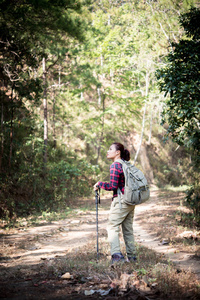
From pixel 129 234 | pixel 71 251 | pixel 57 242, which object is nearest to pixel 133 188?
pixel 129 234

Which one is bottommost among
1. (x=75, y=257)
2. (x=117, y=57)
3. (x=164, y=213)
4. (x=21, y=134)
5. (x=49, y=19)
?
(x=164, y=213)

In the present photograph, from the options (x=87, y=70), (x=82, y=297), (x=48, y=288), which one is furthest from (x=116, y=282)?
(x=87, y=70)

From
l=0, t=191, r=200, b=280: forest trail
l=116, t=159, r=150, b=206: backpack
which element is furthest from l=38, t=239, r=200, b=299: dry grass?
l=116, t=159, r=150, b=206: backpack

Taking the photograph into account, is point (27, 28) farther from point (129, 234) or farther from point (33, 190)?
point (129, 234)

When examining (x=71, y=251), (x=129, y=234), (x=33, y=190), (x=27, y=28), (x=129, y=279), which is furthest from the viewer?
(x=33, y=190)

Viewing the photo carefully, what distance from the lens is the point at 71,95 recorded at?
16.5 meters

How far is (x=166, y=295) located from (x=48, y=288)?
1.45m

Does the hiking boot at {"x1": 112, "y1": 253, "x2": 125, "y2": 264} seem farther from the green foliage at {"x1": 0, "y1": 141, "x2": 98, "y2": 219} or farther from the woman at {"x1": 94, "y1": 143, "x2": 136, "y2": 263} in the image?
the green foliage at {"x1": 0, "y1": 141, "x2": 98, "y2": 219}

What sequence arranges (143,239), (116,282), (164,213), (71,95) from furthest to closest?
(71,95) < (164,213) < (143,239) < (116,282)

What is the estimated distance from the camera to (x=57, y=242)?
6840mm

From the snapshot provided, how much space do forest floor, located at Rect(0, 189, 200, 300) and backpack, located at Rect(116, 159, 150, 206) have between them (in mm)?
1051

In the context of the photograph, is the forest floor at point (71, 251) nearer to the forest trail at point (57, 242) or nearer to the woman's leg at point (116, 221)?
the forest trail at point (57, 242)

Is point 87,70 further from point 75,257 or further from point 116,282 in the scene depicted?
point 116,282

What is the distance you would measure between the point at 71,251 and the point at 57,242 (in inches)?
56.7
